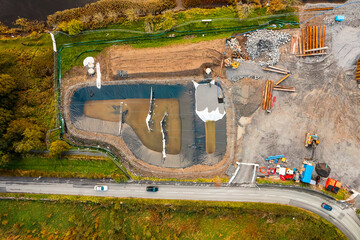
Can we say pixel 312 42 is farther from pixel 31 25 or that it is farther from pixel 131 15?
pixel 31 25

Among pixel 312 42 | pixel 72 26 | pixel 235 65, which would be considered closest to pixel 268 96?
pixel 235 65

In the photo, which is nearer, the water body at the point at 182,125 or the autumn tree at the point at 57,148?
the autumn tree at the point at 57,148

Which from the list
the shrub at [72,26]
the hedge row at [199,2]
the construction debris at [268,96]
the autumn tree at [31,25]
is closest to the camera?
the construction debris at [268,96]

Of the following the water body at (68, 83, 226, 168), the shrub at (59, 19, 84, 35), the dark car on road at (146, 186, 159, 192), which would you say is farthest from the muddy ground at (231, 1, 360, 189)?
the shrub at (59, 19, 84, 35)

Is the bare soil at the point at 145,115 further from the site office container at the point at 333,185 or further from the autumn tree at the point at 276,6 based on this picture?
the site office container at the point at 333,185

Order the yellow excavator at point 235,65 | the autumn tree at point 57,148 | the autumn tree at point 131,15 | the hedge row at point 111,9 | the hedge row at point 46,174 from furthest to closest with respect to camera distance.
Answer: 1. the hedge row at point 111,9
2. the autumn tree at point 131,15
3. the hedge row at point 46,174
4. the yellow excavator at point 235,65
5. the autumn tree at point 57,148

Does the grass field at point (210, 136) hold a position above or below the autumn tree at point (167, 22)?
below

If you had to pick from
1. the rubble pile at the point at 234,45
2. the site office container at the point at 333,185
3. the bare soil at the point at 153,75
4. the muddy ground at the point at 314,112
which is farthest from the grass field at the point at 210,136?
the site office container at the point at 333,185
